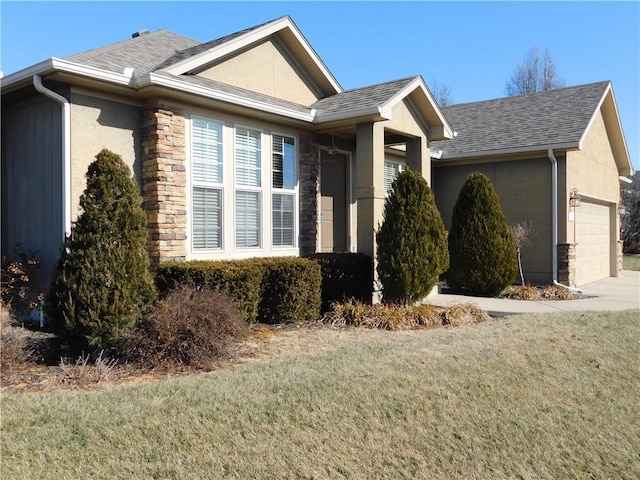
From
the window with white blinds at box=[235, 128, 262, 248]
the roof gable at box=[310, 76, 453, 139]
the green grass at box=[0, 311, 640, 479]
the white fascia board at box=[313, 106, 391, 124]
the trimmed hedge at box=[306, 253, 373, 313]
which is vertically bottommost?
the green grass at box=[0, 311, 640, 479]

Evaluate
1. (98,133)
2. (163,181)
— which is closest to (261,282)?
(163,181)

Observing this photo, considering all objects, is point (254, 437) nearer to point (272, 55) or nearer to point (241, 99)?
point (241, 99)

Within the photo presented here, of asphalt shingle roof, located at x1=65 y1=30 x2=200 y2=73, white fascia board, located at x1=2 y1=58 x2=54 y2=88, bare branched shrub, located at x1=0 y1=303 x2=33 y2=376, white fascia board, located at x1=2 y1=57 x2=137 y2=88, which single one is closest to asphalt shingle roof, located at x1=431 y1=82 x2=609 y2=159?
asphalt shingle roof, located at x1=65 y1=30 x2=200 y2=73

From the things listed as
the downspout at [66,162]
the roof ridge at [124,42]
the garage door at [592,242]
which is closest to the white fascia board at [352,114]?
the roof ridge at [124,42]

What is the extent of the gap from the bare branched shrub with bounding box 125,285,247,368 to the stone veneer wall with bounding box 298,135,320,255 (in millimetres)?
4484

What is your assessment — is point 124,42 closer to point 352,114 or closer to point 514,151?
point 352,114

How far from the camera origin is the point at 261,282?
8438mm

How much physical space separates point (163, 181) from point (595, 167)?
13.3 metres

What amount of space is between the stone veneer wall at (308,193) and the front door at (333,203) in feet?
2.77

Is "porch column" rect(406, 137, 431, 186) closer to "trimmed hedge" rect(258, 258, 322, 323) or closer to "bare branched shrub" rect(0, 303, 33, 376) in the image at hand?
"trimmed hedge" rect(258, 258, 322, 323)

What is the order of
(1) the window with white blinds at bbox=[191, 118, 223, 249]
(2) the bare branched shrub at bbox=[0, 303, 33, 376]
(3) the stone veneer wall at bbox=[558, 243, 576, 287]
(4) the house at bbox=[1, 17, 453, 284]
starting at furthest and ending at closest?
1. (3) the stone veneer wall at bbox=[558, 243, 576, 287]
2. (1) the window with white blinds at bbox=[191, 118, 223, 249]
3. (4) the house at bbox=[1, 17, 453, 284]
4. (2) the bare branched shrub at bbox=[0, 303, 33, 376]

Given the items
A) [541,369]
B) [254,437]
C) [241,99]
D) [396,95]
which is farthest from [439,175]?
[254,437]

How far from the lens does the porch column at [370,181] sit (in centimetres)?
1008

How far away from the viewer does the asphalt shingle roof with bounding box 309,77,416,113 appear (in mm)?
10055
